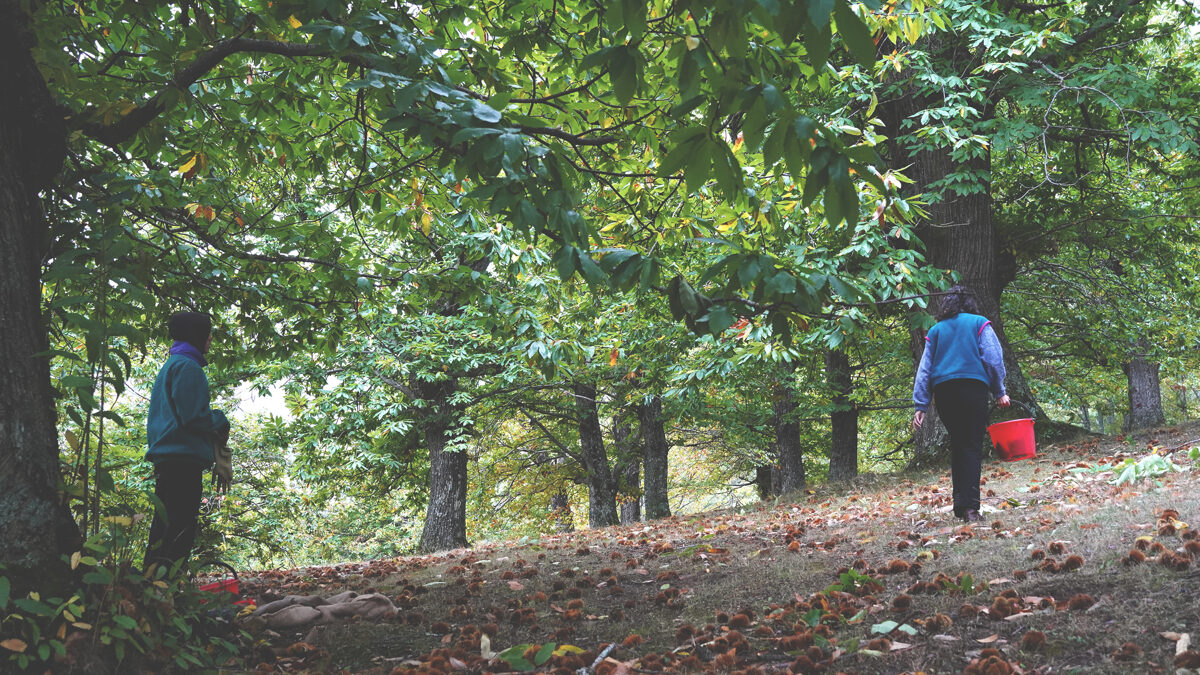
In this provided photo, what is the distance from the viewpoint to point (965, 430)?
16.4 feet

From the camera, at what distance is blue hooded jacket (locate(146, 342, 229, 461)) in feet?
12.1

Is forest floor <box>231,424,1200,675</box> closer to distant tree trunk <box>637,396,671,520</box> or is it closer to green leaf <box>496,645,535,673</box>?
green leaf <box>496,645,535,673</box>

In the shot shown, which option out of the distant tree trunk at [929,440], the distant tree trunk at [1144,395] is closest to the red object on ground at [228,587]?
the distant tree trunk at [929,440]

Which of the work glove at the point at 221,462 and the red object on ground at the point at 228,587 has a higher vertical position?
the work glove at the point at 221,462

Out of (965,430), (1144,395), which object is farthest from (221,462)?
(1144,395)

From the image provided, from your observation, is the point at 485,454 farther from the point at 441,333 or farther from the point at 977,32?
the point at 977,32

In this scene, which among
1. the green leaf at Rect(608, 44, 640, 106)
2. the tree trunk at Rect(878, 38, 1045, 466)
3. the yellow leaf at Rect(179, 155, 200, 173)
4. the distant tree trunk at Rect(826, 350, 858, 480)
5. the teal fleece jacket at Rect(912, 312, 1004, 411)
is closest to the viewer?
the green leaf at Rect(608, 44, 640, 106)

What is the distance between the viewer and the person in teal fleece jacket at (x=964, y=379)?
16.2 feet

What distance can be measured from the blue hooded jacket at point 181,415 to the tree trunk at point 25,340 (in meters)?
0.77

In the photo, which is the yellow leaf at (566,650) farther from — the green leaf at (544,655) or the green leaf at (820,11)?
the green leaf at (820,11)

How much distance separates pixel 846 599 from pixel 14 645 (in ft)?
10.7

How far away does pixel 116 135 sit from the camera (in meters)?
3.43

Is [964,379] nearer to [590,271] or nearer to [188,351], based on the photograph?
[590,271]

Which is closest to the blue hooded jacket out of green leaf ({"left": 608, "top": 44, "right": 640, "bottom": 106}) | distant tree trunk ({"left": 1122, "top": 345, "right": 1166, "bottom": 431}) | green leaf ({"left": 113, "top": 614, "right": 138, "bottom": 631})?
green leaf ({"left": 113, "top": 614, "right": 138, "bottom": 631})
